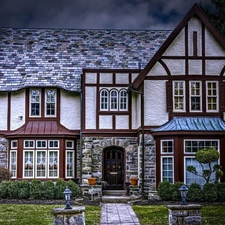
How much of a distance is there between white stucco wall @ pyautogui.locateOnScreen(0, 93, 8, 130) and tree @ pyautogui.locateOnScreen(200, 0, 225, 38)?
60.9ft

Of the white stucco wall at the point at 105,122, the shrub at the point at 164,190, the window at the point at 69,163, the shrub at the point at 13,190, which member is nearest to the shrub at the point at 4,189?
the shrub at the point at 13,190

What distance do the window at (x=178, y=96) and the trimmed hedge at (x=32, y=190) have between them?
6.47 m

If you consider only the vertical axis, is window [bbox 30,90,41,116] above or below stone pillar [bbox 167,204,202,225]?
above

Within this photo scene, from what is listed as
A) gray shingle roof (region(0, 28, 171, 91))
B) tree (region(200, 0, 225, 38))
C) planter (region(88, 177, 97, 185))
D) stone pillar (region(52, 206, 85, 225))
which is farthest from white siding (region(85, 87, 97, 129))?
tree (region(200, 0, 225, 38))

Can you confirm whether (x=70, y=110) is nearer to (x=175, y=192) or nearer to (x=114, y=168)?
(x=114, y=168)

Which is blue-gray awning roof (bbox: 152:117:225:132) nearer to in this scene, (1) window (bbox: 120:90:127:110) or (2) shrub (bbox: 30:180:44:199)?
(1) window (bbox: 120:90:127:110)

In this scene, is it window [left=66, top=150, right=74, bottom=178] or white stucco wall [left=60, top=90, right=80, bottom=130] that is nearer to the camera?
window [left=66, top=150, right=74, bottom=178]

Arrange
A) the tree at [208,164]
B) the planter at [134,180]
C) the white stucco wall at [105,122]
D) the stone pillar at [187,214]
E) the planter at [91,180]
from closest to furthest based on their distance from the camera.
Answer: the stone pillar at [187,214] → the tree at [208,164] → the planter at [91,180] → the planter at [134,180] → the white stucco wall at [105,122]

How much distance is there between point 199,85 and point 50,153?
854 cm

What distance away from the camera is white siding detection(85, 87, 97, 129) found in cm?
2641

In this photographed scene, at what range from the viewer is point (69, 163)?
26.8 m

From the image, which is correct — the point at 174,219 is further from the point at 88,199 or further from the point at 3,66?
the point at 3,66

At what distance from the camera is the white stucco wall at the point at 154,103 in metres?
25.0

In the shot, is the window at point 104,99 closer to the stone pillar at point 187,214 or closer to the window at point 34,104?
the window at point 34,104
